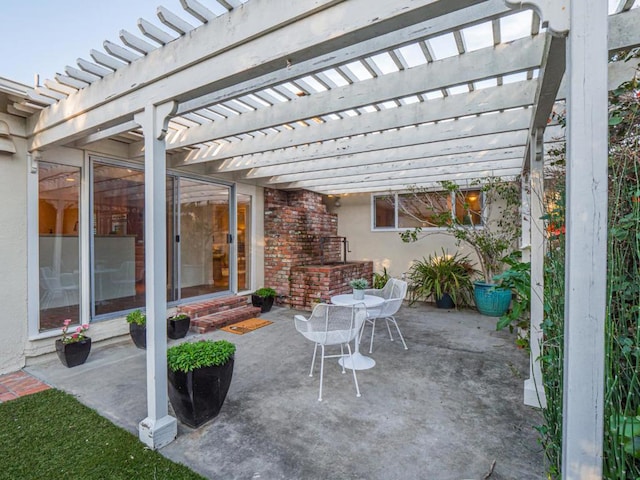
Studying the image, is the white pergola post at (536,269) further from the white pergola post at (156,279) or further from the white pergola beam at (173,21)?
the white pergola post at (156,279)

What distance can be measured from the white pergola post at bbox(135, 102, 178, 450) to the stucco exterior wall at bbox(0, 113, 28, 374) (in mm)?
2418

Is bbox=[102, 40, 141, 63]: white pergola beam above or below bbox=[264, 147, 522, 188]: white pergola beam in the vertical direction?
above

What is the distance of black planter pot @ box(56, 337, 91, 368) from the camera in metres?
3.62

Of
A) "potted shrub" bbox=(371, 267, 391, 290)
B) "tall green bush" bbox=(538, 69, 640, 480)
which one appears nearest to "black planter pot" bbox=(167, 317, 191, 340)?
"potted shrub" bbox=(371, 267, 391, 290)

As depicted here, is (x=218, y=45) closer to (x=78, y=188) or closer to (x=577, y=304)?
(x=577, y=304)

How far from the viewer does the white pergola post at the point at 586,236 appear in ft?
3.61

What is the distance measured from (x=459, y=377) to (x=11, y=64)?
226 inches

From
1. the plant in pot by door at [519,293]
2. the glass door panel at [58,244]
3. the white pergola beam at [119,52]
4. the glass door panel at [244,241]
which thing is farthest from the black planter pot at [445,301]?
the white pergola beam at [119,52]

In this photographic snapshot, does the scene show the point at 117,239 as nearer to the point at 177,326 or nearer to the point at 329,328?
the point at 177,326

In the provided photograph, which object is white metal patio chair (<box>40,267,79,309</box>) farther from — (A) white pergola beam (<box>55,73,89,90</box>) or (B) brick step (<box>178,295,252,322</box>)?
(A) white pergola beam (<box>55,73,89,90</box>)

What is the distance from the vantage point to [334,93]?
111 inches

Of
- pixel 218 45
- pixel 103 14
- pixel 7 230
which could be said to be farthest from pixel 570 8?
pixel 7 230

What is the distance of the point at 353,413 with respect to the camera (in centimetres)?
268

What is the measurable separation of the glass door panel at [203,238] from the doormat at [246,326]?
0.93 metres
